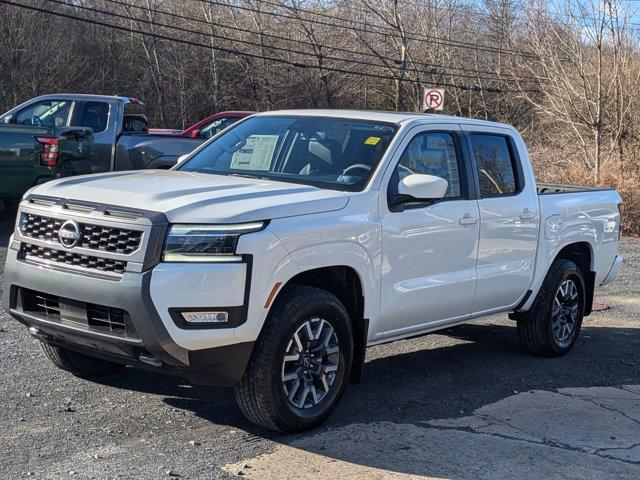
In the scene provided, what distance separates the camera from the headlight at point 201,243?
4680mm

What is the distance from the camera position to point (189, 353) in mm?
4707

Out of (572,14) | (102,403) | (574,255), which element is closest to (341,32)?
(572,14)

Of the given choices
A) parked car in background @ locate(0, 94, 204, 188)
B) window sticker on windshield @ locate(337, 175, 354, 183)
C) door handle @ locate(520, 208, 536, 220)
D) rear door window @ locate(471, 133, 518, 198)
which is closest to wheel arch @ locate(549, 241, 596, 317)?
door handle @ locate(520, 208, 536, 220)

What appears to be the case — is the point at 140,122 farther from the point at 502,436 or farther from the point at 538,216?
the point at 502,436

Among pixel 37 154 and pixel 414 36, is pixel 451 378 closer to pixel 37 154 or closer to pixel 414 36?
pixel 37 154

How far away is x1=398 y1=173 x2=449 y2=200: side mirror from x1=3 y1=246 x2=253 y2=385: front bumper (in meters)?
1.55

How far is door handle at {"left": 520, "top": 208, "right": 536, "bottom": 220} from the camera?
23.0ft

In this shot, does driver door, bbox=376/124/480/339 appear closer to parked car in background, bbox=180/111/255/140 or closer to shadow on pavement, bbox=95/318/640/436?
shadow on pavement, bbox=95/318/640/436

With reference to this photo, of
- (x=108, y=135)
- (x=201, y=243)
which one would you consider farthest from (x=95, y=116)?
(x=201, y=243)

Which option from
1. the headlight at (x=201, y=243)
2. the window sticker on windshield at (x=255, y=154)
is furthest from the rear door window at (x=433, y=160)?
the headlight at (x=201, y=243)

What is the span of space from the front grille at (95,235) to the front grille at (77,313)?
1.02ft

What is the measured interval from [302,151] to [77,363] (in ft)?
6.77

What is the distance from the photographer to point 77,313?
16.1 feet

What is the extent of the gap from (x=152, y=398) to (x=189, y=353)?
118 cm
